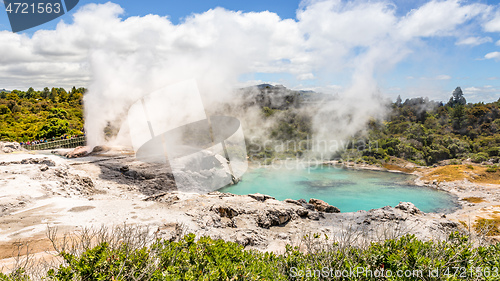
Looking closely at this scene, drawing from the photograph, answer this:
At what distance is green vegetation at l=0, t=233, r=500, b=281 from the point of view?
3.45 meters

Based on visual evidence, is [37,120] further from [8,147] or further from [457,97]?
[457,97]

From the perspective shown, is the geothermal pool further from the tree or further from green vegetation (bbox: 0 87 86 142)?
the tree

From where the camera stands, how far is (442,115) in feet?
156

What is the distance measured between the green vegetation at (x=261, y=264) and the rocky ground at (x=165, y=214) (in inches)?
90.1

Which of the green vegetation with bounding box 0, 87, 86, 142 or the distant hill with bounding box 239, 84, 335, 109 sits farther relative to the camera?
the distant hill with bounding box 239, 84, 335, 109

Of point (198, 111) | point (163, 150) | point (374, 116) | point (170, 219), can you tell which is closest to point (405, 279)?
point (170, 219)

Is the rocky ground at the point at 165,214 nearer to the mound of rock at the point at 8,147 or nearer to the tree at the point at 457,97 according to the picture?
the mound of rock at the point at 8,147

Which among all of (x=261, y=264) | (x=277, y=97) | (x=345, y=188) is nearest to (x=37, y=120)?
(x=277, y=97)

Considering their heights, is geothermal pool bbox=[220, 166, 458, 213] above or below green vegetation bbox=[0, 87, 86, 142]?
below

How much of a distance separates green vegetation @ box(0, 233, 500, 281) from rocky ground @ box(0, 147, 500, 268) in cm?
229

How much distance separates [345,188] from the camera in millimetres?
20750

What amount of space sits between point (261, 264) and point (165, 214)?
6.31 metres

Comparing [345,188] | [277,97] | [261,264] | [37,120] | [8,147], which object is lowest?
[345,188]

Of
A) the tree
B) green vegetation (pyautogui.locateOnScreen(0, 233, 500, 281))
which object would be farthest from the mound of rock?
the tree
